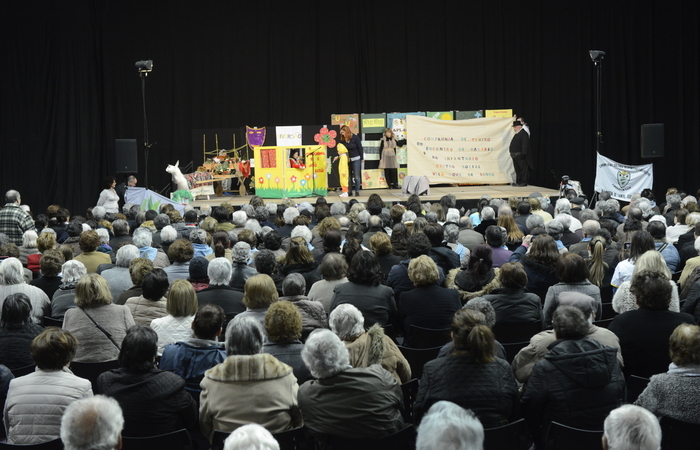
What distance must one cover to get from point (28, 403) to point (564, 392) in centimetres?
243

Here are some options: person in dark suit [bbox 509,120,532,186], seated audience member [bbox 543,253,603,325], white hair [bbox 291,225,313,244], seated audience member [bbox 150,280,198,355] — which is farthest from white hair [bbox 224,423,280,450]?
person in dark suit [bbox 509,120,532,186]

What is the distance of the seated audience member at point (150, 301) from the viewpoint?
4.86 m

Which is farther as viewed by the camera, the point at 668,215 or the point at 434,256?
A: the point at 668,215

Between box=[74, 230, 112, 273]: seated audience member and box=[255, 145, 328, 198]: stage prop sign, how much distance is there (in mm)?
7456

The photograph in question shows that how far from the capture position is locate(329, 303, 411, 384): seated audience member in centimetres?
383

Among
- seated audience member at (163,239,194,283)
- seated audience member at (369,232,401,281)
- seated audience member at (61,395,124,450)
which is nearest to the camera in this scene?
seated audience member at (61,395,124,450)

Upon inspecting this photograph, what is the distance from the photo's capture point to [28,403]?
3.39 meters

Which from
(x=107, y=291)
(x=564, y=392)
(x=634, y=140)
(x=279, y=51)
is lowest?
(x=564, y=392)

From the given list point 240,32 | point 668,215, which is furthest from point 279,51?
point 668,215

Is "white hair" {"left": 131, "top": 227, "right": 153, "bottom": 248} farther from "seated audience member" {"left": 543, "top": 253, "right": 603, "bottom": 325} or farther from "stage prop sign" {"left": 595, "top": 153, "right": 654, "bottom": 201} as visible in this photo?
"stage prop sign" {"left": 595, "top": 153, "right": 654, "bottom": 201}

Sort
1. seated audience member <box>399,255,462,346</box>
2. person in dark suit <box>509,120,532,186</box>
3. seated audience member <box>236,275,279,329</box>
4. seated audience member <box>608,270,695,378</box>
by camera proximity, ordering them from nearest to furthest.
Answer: seated audience member <box>608,270,695,378</box>, seated audience member <box>236,275,279,329</box>, seated audience member <box>399,255,462,346</box>, person in dark suit <box>509,120,532,186</box>

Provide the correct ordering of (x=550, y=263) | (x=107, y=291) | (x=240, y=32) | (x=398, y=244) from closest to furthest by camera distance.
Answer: (x=107, y=291)
(x=550, y=263)
(x=398, y=244)
(x=240, y=32)

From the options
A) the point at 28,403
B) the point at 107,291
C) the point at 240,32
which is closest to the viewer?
the point at 28,403

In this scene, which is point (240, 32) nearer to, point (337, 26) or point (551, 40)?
point (337, 26)
